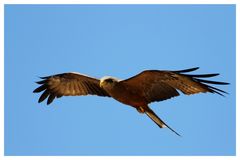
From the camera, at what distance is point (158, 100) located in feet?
33.4

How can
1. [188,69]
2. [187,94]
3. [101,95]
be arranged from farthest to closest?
[101,95]
[187,94]
[188,69]

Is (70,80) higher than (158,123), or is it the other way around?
(70,80)

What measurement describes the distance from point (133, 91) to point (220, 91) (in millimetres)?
1708

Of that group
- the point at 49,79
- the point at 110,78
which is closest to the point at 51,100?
the point at 49,79

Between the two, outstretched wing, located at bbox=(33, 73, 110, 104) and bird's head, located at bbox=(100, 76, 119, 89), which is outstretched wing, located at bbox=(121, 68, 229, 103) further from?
outstretched wing, located at bbox=(33, 73, 110, 104)

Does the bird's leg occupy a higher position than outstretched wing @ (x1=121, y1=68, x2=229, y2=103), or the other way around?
outstretched wing @ (x1=121, y1=68, x2=229, y2=103)

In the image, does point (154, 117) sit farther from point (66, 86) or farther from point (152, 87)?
point (66, 86)

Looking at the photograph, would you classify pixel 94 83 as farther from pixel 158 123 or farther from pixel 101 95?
pixel 158 123

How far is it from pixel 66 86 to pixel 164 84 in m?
2.55

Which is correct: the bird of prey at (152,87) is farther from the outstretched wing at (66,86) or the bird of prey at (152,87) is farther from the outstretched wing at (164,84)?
the outstretched wing at (66,86)

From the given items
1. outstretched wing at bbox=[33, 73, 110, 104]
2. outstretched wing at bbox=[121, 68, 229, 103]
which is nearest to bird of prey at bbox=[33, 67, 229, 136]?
outstretched wing at bbox=[121, 68, 229, 103]

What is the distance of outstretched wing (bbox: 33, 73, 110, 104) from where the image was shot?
11117mm

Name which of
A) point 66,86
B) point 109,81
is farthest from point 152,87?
point 66,86

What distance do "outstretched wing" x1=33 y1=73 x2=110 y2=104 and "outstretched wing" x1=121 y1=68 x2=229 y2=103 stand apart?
129 centimetres
